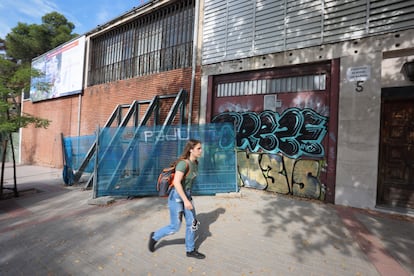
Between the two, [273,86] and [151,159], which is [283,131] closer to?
[273,86]

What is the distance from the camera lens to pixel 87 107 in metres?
12.7

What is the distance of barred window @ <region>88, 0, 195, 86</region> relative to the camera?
9167 mm

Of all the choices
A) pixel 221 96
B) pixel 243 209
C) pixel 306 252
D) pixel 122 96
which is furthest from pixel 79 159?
pixel 306 252

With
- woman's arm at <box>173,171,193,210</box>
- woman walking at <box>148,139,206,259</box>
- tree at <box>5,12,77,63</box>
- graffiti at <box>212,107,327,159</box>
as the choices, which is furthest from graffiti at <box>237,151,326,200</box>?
tree at <box>5,12,77,63</box>

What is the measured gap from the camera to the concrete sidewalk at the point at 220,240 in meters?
3.03

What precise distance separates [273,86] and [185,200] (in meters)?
5.03

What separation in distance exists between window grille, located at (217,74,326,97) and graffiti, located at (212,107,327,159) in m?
0.60

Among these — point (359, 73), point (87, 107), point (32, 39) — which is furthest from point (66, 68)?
point (359, 73)

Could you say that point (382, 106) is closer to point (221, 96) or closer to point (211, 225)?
point (221, 96)

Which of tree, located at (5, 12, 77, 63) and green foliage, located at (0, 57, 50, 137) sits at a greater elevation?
tree, located at (5, 12, 77, 63)

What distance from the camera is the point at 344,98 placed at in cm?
557

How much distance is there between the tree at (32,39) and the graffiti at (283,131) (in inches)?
903

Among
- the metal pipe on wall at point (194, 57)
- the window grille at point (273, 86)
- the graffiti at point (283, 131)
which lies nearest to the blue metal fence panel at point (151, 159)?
the graffiti at point (283, 131)

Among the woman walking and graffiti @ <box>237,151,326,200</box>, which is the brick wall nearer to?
graffiti @ <box>237,151,326,200</box>
